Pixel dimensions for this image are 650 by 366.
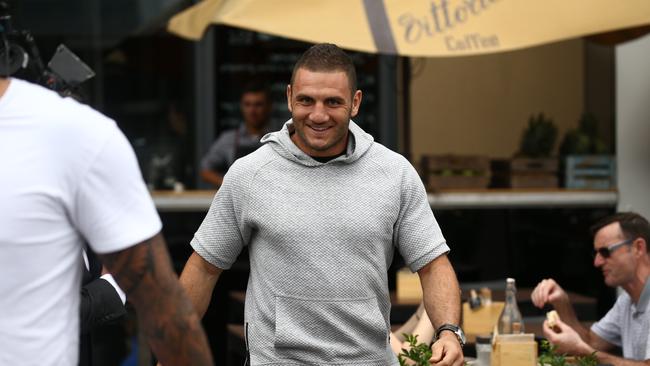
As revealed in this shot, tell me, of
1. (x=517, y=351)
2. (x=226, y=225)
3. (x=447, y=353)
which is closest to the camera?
(x=447, y=353)

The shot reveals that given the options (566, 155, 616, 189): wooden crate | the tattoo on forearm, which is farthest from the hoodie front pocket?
(566, 155, 616, 189): wooden crate

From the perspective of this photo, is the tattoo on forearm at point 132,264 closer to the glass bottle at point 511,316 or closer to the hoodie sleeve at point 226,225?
the hoodie sleeve at point 226,225

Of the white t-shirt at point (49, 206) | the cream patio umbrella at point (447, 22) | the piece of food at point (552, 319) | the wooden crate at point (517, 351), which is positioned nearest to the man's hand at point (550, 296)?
the piece of food at point (552, 319)

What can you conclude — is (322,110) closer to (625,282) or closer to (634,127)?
(625,282)

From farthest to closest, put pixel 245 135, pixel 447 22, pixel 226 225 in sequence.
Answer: pixel 245 135 → pixel 447 22 → pixel 226 225

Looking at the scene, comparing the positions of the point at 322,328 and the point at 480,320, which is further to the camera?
the point at 480,320

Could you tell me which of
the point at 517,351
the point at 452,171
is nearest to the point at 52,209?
the point at 517,351

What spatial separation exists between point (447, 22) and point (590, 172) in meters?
2.99

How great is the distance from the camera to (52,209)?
2336 mm

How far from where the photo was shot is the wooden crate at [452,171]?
9023 millimetres

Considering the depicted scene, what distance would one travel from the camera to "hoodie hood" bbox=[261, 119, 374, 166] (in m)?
3.89

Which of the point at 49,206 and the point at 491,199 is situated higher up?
the point at 49,206

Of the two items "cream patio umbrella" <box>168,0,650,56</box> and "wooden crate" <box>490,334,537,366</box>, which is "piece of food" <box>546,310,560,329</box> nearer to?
"wooden crate" <box>490,334,537,366</box>

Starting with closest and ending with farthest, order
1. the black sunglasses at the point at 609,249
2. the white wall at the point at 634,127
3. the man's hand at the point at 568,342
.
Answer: the man's hand at the point at 568,342, the black sunglasses at the point at 609,249, the white wall at the point at 634,127
